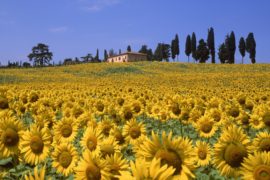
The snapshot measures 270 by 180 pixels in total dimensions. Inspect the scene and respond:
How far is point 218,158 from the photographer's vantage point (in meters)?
4.11

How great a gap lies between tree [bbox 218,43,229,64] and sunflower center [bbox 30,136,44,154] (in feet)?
280

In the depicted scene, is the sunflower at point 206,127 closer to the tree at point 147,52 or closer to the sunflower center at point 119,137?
the sunflower center at point 119,137

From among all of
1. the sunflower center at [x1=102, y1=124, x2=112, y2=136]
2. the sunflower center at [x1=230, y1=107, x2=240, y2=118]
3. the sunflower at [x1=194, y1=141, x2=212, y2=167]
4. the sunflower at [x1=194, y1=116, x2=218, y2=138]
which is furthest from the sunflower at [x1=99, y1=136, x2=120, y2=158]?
the sunflower center at [x1=230, y1=107, x2=240, y2=118]

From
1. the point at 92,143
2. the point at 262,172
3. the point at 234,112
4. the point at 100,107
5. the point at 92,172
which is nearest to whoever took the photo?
the point at 262,172

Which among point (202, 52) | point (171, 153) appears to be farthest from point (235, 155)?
point (202, 52)

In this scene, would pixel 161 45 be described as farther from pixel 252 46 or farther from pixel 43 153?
pixel 43 153

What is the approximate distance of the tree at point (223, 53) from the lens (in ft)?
287

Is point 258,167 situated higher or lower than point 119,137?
higher

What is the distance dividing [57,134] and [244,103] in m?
5.78

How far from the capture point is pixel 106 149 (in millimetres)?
4273

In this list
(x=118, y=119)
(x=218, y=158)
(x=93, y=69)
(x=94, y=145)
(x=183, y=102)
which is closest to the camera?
(x=218, y=158)

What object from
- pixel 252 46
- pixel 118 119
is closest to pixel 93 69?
pixel 252 46

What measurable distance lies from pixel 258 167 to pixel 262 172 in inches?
2.1

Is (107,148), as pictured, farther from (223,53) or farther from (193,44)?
(193,44)
